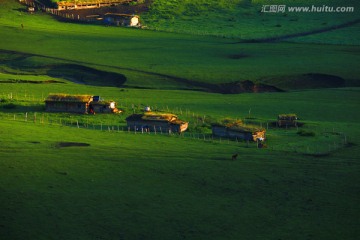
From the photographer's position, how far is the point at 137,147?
178 ft

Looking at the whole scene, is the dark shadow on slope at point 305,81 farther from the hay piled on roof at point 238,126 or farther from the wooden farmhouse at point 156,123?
the wooden farmhouse at point 156,123

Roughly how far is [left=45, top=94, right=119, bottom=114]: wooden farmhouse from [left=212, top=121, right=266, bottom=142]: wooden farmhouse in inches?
423

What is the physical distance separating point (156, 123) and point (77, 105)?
29.1 ft

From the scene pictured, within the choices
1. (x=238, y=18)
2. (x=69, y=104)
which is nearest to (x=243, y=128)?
(x=69, y=104)

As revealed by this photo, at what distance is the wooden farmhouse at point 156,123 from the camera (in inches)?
2349

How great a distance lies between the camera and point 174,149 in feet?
177

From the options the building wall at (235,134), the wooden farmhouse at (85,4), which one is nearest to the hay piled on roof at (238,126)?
the building wall at (235,134)

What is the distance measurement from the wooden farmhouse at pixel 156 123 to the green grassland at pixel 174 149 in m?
0.72

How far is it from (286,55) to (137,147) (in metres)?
42.3

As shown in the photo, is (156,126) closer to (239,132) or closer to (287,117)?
(239,132)

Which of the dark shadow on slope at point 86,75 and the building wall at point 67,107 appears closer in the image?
the building wall at point 67,107

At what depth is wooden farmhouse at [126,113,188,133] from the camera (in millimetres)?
59656

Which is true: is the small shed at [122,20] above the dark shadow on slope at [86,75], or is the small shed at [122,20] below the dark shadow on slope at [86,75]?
above

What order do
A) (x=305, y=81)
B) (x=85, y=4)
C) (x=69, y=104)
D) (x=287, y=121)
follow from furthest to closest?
(x=85, y=4), (x=305, y=81), (x=69, y=104), (x=287, y=121)
